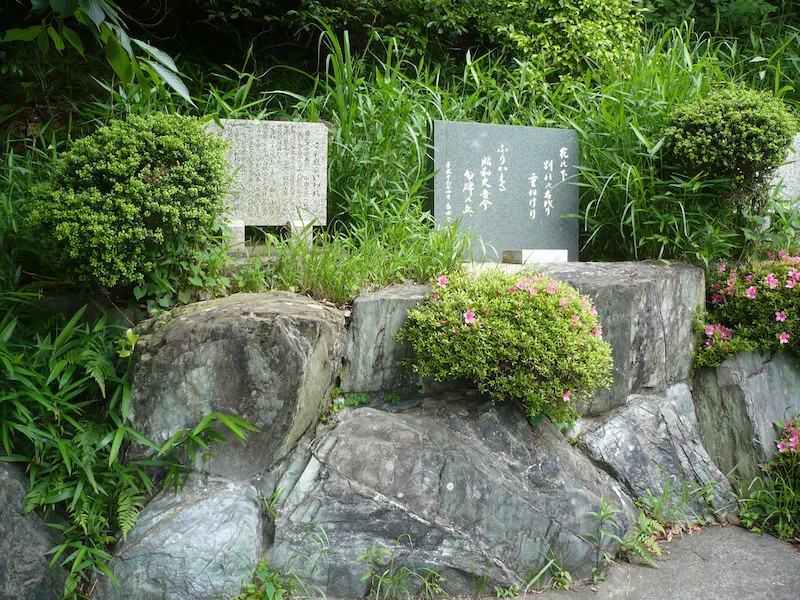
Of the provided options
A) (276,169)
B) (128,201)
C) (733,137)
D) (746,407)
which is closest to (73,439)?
(128,201)

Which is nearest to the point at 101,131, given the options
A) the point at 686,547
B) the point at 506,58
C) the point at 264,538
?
the point at 264,538

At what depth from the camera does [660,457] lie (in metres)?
3.91

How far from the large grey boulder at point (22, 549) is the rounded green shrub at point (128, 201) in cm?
98

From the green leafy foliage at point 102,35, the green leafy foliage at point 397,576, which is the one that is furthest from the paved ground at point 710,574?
the green leafy foliage at point 102,35

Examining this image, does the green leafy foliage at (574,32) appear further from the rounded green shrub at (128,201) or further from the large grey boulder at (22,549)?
the large grey boulder at (22,549)

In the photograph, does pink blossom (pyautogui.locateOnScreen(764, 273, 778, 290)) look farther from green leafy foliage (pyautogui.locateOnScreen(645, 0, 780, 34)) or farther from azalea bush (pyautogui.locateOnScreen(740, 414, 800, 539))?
green leafy foliage (pyautogui.locateOnScreen(645, 0, 780, 34))

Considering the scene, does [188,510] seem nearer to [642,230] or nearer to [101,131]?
[101,131]

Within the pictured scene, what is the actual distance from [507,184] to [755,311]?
1810mm

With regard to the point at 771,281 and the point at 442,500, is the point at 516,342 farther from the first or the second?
the point at 771,281

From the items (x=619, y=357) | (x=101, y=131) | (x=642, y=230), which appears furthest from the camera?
(x=642, y=230)

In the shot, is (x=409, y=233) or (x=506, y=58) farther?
(x=506, y=58)

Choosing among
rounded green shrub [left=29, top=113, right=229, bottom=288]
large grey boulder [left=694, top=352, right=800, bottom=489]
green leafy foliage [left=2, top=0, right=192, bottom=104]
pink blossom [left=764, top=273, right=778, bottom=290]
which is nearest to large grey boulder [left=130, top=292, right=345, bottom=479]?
rounded green shrub [left=29, top=113, right=229, bottom=288]

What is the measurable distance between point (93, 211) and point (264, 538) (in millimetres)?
1681

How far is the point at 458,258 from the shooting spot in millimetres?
3980
